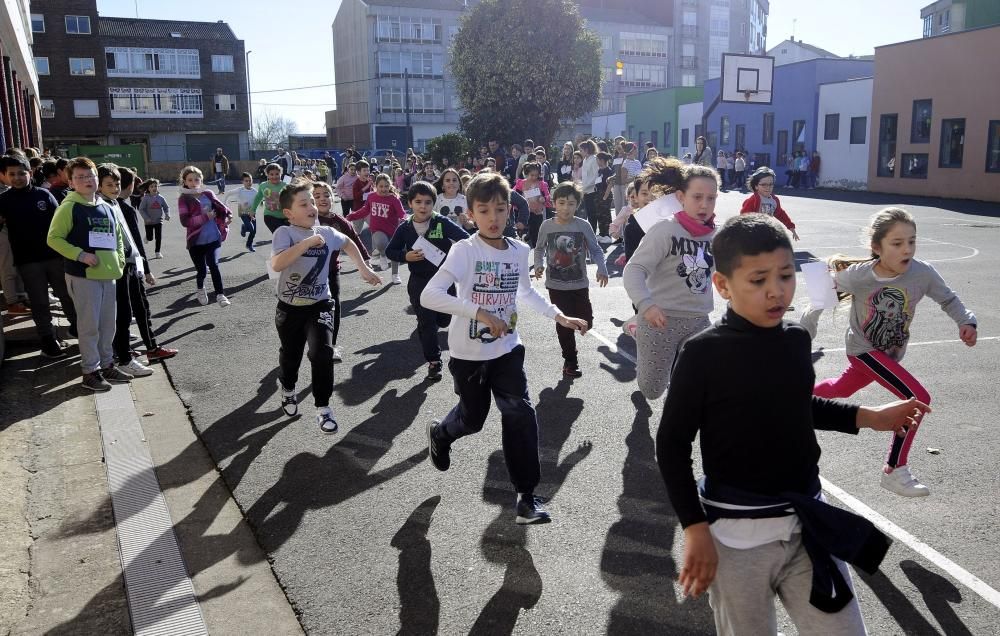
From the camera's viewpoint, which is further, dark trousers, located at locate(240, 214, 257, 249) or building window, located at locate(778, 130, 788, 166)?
building window, located at locate(778, 130, 788, 166)

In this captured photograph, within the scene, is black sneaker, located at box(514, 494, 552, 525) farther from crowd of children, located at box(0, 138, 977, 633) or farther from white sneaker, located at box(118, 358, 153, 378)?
white sneaker, located at box(118, 358, 153, 378)

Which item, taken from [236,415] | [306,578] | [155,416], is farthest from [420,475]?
[155,416]

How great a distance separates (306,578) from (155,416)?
10.6ft

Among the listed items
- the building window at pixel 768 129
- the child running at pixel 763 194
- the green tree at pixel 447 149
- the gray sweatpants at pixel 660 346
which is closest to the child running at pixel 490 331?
the gray sweatpants at pixel 660 346

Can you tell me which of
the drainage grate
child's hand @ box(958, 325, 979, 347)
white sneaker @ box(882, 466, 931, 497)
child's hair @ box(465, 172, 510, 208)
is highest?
child's hair @ box(465, 172, 510, 208)

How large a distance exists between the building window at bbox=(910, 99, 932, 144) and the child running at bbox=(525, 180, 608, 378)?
3098 centimetres

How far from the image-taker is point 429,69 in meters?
75.9

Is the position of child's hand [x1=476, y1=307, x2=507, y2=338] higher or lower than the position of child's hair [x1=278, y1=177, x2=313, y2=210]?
lower

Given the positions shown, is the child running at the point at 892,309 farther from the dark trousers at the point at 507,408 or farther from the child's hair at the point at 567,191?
the child's hair at the point at 567,191

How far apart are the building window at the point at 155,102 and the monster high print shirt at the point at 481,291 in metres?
75.1

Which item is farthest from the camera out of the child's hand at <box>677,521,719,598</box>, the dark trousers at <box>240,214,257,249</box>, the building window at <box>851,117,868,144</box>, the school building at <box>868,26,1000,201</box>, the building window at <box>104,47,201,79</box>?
the building window at <box>104,47,201,79</box>

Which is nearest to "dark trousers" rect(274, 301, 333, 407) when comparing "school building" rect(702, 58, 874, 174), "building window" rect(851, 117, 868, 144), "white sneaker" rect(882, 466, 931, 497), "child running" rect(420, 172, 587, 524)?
"child running" rect(420, 172, 587, 524)

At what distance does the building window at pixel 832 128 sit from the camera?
40000 millimetres

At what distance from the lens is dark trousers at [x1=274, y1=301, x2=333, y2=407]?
19.8ft
